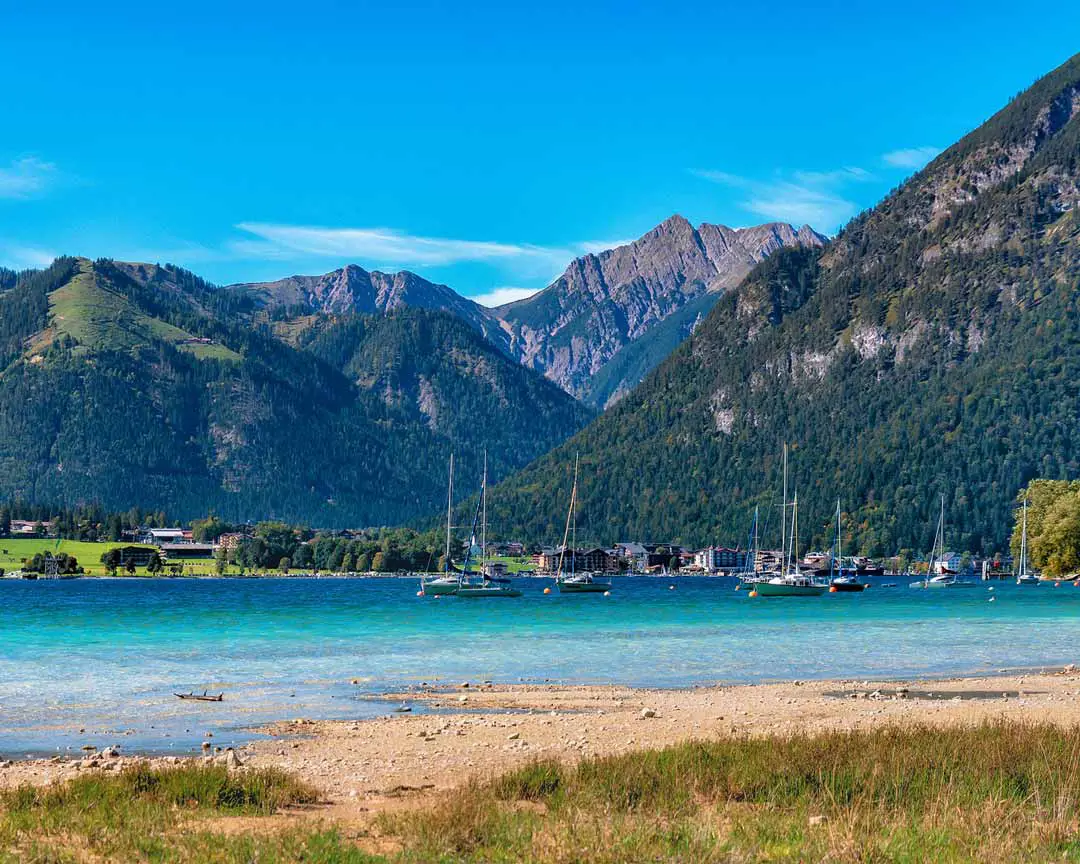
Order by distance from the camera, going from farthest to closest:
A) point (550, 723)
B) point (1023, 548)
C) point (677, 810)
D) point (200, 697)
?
point (1023, 548), point (200, 697), point (550, 723), point (677, 810)

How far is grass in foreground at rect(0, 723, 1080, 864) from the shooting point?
17.0 meters

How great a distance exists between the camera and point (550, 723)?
34.2 meters

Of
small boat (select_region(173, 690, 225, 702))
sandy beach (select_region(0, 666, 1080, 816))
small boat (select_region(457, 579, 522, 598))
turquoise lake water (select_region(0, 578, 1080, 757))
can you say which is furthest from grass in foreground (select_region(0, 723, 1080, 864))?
small boat (select_region(457, 579, 522, 598))

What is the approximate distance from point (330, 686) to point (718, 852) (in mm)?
31444

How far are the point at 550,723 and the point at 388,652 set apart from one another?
32.5m

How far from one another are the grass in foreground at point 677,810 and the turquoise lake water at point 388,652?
10.5m

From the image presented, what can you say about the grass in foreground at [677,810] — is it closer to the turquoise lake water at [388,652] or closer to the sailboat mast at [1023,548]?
the turquoise lake water at [388,652]

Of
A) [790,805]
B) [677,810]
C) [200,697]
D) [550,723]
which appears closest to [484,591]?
[200,697]

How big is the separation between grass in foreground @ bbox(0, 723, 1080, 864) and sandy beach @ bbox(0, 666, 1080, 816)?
95.1 inches

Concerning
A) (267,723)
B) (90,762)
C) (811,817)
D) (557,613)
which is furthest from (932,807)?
(557,613)

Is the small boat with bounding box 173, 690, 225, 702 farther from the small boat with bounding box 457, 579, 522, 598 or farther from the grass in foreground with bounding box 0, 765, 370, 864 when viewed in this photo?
the small boat with bounding box 457, 579, 522, 598

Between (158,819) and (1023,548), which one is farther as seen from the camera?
(1023,548)

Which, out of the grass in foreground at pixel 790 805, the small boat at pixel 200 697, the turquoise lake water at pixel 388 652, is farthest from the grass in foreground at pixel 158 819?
the small boat at pixel 200 697

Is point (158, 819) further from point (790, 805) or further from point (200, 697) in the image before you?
point (200, 697)
